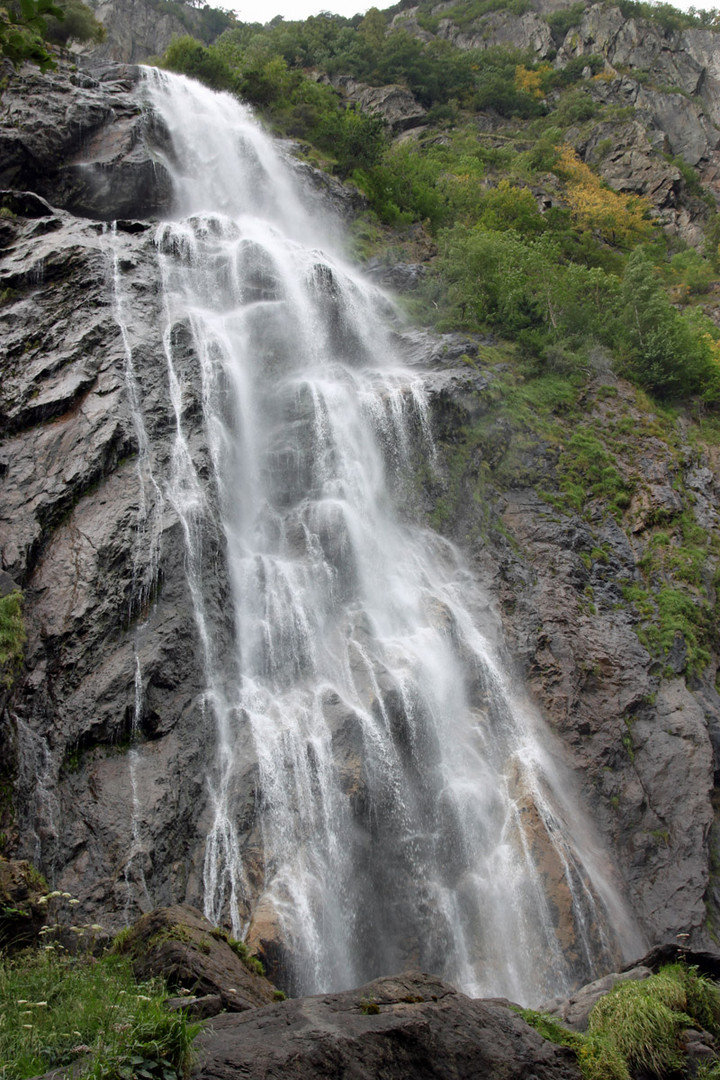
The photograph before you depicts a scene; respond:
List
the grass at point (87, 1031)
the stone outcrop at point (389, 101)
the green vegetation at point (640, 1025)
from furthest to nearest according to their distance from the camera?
the stone outcrop at point (389, 101) → the green vegetation at point (640, 1025) → the grass at point (87, 1031)

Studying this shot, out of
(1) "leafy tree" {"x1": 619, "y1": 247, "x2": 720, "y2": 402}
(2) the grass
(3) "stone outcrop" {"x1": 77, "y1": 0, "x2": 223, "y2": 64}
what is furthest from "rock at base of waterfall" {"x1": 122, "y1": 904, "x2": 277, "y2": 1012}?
(3) "stone outcrop" {"x1": 77, "y1": 0, "x2": 223, "y2": 64}

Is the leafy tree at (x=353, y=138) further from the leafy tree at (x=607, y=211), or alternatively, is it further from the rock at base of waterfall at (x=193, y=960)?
the rock at base of waterfall at (x=193, y=960)

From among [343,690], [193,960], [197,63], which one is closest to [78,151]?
[197,63]

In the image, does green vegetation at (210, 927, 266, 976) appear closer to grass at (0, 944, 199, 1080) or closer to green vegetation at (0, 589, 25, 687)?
grass at (0, 944, 199, 1080)

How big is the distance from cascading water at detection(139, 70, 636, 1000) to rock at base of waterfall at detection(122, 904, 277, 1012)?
9.17ft

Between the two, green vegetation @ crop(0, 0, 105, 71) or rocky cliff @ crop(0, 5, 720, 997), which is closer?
green vegetation @ crop(0, 0, 105, 71)

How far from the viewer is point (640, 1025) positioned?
23.2 ft

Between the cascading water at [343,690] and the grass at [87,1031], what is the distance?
16.7 ft

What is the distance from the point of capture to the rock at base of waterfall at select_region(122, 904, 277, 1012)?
5.99 metres

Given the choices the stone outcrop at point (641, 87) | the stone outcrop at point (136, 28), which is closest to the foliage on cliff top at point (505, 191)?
the stone outcrop at point (641, 87)

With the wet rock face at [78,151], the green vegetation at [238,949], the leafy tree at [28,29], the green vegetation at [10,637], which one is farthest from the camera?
the wet rock face at [78,151]

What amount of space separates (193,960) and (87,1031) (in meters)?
2.04

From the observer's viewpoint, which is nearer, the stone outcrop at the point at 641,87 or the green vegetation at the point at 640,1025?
the green vegetation at the point at 640,1025

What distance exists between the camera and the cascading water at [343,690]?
10.8 m
